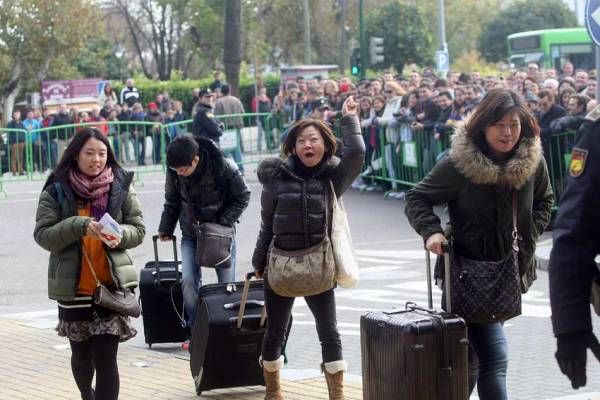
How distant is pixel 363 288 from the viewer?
12656 mm

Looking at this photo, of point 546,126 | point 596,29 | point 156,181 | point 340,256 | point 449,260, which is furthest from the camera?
point 156,181

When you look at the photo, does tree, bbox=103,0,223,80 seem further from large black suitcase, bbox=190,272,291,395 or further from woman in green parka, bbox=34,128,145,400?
woman in green parka, bbox=34,128,145,400

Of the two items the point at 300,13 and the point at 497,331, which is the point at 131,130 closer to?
the point at 497,331

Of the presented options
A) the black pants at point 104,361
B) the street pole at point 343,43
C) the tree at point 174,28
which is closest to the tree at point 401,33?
the street pole at point 343,43

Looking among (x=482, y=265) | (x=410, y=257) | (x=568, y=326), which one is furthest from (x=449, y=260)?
(x=410, y=257)

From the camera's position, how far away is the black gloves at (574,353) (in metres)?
4.00

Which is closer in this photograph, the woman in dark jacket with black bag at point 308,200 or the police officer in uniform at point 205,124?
the woman in dark jacket with black bag at point 308,200

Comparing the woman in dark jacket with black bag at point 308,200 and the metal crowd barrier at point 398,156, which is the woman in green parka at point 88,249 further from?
the metal crowd barrier at point 398,156

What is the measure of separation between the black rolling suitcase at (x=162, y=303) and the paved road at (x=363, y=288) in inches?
6.3

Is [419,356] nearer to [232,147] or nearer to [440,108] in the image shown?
[440,108]

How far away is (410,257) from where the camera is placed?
14.7 meters

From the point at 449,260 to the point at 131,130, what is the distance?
71.3 feet

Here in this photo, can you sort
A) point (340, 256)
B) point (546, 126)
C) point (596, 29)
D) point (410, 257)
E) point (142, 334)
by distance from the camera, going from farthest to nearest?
point (546, 126) → point (410, 257) → point (596, 29) → point (142, 334) → point (340, 256)

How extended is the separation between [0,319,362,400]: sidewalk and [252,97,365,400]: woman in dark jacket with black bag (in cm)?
57
